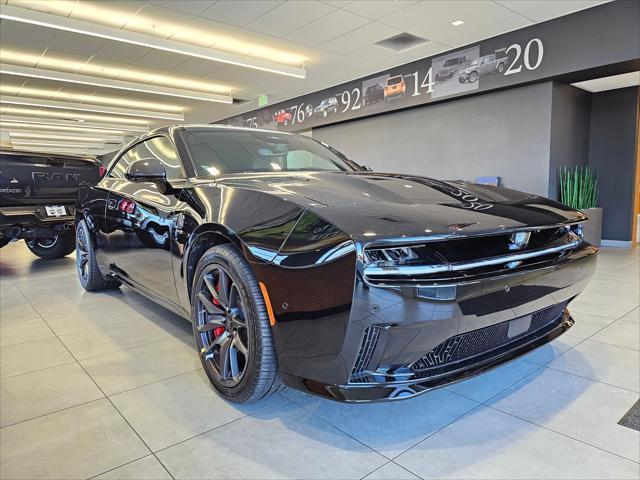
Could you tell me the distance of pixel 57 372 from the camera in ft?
6.27

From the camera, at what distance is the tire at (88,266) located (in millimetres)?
3135

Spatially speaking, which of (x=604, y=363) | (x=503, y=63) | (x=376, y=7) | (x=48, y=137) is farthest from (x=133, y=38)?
(x=48, y=137)

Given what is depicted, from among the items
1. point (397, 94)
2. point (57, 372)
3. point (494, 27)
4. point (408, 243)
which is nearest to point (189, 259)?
point (57, 372)

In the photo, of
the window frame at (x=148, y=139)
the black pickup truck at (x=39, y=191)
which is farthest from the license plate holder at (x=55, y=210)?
the window frame at (x=148, y=139)

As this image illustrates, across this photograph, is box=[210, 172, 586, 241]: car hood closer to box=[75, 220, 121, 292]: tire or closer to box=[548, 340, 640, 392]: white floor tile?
box=[548, 340, 640, 392]: white floor tile

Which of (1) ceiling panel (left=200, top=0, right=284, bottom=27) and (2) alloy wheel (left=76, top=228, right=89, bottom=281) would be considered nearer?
(2) alloy wheel (left=76, top=228, right=89, bottom=281)

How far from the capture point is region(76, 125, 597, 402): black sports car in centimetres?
112

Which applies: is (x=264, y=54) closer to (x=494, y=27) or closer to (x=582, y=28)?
(x=494, y=27)

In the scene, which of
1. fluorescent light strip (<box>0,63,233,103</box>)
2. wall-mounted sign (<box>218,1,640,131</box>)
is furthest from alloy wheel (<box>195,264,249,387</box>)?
fluorescent light strip (<box>0,63,233,103</box>)

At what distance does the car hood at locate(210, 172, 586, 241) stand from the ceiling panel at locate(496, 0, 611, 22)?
13.8 feet

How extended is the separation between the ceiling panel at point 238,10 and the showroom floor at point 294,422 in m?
4.31

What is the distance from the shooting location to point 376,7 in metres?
5.09

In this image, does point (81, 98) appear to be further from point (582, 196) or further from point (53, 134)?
point (582, 196)

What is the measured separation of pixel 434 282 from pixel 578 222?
33.3 inches
